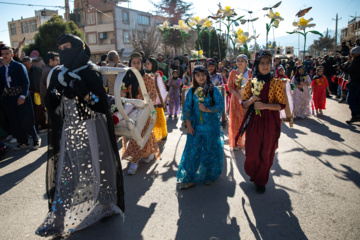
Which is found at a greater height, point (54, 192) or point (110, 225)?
point (54, 192)

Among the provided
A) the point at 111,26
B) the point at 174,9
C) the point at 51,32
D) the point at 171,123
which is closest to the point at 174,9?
the point at 174,9

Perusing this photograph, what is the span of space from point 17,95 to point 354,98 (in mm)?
8852

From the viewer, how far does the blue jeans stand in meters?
7.32

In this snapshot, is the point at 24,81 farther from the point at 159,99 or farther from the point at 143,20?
the point at 143,20

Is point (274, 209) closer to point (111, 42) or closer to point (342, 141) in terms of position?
point (342, 141)

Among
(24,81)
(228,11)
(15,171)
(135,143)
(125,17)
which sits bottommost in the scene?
(15,171)

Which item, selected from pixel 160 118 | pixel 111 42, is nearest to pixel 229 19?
pixel 160 118

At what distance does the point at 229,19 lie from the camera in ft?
23.8

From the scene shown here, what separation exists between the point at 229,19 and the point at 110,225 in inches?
248

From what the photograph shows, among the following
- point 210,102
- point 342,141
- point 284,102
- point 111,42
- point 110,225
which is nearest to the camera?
point 110,225

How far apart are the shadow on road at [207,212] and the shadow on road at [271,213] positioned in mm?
220

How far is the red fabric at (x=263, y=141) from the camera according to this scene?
3.59 meters

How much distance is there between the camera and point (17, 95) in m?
5.87

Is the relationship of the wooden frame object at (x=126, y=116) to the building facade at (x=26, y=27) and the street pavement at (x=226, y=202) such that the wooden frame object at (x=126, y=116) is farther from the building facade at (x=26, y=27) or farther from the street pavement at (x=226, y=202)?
the building facade at (x=26, y=27)
